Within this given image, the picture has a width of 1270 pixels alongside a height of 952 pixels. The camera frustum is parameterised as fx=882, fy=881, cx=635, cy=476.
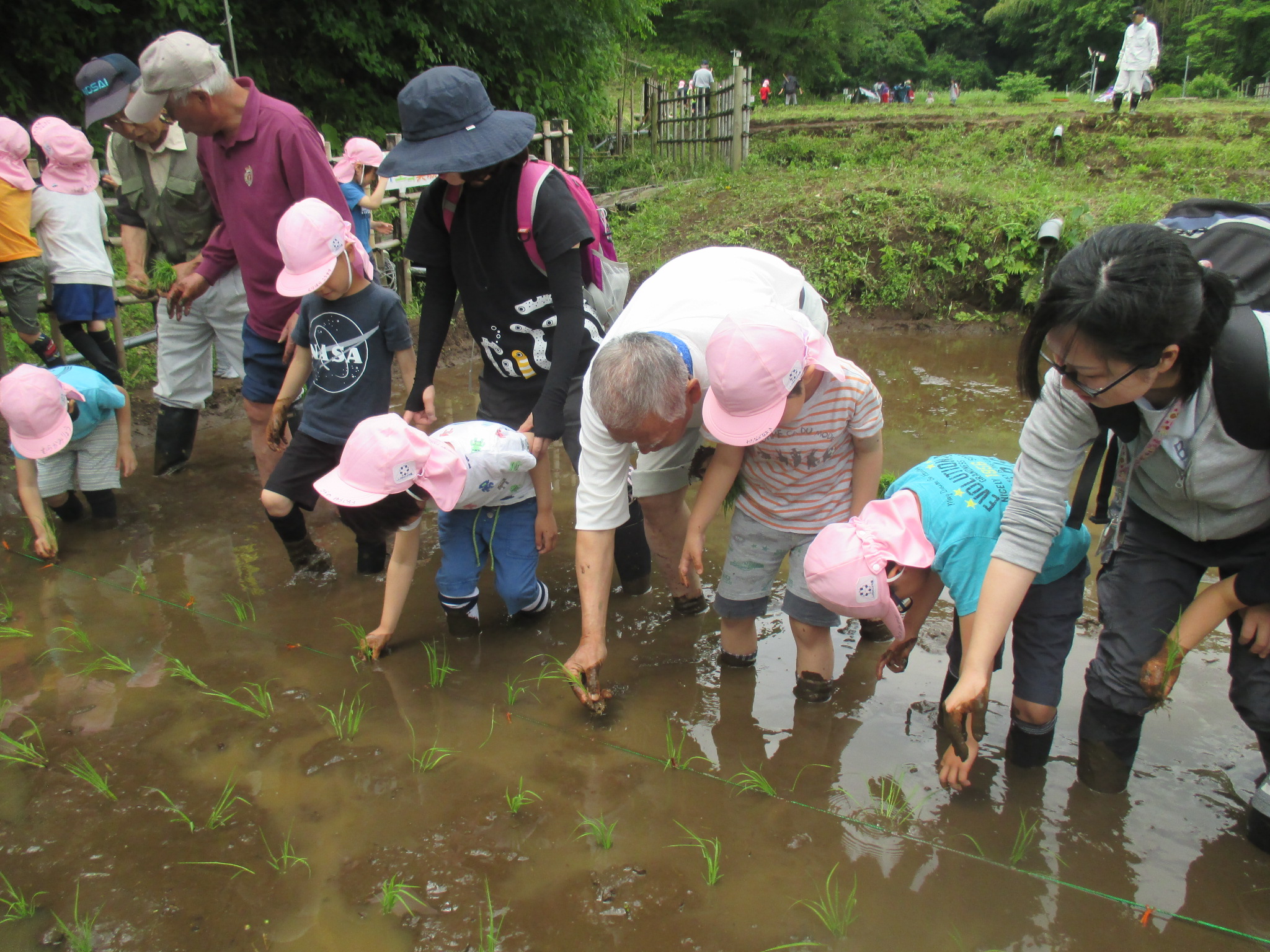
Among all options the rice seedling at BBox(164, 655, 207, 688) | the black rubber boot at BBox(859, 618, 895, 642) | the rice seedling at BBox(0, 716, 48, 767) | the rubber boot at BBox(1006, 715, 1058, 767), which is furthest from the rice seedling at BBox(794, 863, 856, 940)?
the rice seedling at BBox(0, 716, 48, 767)

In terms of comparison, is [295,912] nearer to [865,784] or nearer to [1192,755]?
[865,784]

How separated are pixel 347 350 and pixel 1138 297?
262cm

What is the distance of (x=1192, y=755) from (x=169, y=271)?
796 cm

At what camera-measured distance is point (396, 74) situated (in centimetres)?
1113

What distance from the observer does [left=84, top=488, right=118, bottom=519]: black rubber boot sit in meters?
4.04

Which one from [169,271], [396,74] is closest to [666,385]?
[169,271]

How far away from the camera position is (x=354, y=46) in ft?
35.2

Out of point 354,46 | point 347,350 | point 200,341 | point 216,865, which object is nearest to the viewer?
point 216,865

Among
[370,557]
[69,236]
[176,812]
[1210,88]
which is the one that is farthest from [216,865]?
[1210,88]

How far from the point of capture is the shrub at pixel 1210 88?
20.4 meters

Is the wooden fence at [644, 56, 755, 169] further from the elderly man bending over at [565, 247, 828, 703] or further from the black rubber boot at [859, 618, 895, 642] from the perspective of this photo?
the black rubber boot at [859, 618, 895, 642]

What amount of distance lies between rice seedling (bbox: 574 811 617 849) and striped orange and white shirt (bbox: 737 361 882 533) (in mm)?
990

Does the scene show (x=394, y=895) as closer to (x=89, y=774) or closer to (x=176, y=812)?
(x=176, y=812)

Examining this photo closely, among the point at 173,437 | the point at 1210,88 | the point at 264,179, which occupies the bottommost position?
the point at 173,437
